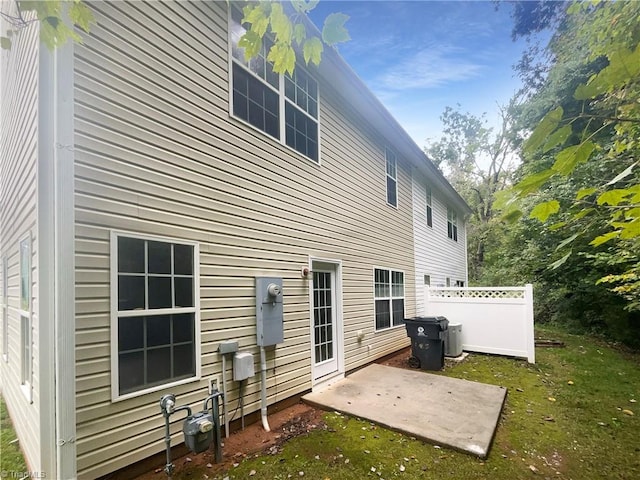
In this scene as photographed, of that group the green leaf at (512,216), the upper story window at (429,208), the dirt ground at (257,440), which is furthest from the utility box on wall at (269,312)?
the upper story window at (429,208)

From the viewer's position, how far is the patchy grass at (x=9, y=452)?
126 inches

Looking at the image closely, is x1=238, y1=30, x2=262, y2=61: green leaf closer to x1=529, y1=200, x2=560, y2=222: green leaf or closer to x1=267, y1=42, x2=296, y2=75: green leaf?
x1=267, y1=42, x2=296, y2=75: green leaf

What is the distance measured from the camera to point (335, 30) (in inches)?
67.8

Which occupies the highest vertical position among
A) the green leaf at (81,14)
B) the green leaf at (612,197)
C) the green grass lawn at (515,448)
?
the green leaf at (81,14)

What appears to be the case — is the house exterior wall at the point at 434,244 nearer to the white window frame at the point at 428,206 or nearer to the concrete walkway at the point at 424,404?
the white window frame at the point at 428,206

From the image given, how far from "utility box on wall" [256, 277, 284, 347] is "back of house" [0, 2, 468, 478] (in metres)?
0.06

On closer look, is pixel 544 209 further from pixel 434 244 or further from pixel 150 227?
pixel 434 244

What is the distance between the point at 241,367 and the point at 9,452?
2.75 meters

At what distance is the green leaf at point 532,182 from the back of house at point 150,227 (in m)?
3.15

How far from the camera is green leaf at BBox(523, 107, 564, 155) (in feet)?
4.20

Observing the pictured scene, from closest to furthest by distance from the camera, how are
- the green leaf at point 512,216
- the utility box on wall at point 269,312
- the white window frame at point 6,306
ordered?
1. the green leaf at point 512,216
2. the utility box on wall at point 269,312
3. the white window frame at point 6,306

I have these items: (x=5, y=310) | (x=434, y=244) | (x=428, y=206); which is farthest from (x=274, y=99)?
(x=434, y=244)

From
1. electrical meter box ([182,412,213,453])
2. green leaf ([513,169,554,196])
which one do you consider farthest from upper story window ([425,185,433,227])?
green leaf ([513,169,554,196])

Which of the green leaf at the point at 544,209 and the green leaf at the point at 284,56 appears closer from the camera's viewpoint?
the green leaf at the point at 544,209
